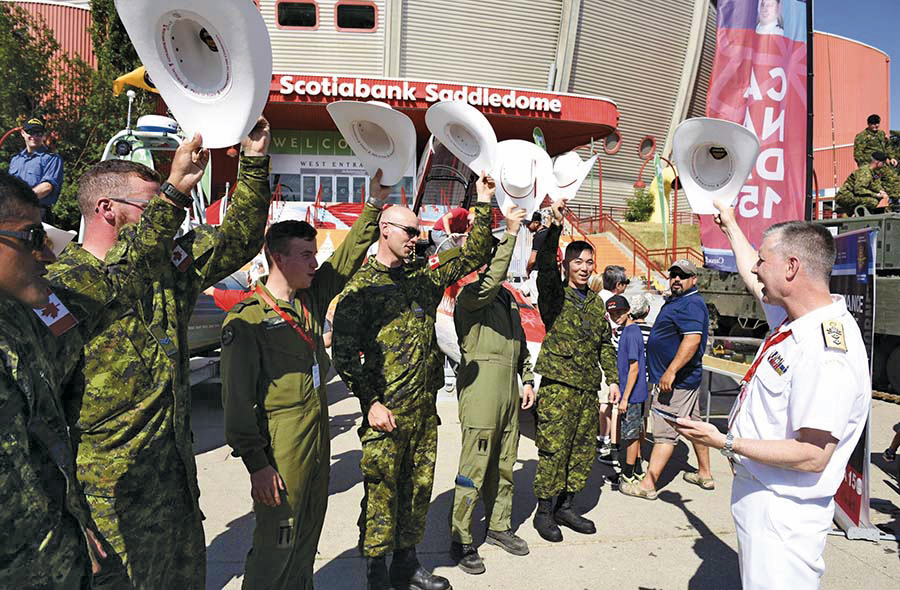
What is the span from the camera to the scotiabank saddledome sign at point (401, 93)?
2067cm

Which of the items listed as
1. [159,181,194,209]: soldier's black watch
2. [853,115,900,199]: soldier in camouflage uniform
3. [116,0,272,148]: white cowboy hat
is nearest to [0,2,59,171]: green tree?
[116,0,272,148]: white cowboy hat

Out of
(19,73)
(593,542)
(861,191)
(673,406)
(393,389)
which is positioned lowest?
(593,542)

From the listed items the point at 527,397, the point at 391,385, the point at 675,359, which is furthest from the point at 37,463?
the point at 675,359

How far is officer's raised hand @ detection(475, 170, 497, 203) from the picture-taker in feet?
11.3

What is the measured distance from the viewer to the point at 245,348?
2449mm

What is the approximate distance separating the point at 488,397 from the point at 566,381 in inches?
24.3

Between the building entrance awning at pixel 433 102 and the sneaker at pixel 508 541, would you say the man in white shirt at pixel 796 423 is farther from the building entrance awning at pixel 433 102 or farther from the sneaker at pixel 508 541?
the building entrance awning at pixel 433 102

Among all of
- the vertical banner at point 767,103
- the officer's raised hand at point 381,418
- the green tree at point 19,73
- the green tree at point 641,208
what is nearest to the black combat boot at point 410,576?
the officer's raised hand at point 381,418

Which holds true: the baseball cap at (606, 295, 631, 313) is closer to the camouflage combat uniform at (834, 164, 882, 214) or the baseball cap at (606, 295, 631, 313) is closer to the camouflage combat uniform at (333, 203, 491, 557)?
the camouflage combat uniform at (333, 203, 491, 557)

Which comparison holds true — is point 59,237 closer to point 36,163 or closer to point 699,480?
point 36,163

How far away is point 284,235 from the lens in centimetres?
267

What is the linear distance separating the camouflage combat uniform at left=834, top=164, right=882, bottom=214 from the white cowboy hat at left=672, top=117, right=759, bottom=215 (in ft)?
26.2

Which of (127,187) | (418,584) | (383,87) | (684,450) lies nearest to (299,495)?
(418,584)

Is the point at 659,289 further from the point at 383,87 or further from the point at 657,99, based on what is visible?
the point at 657,99
